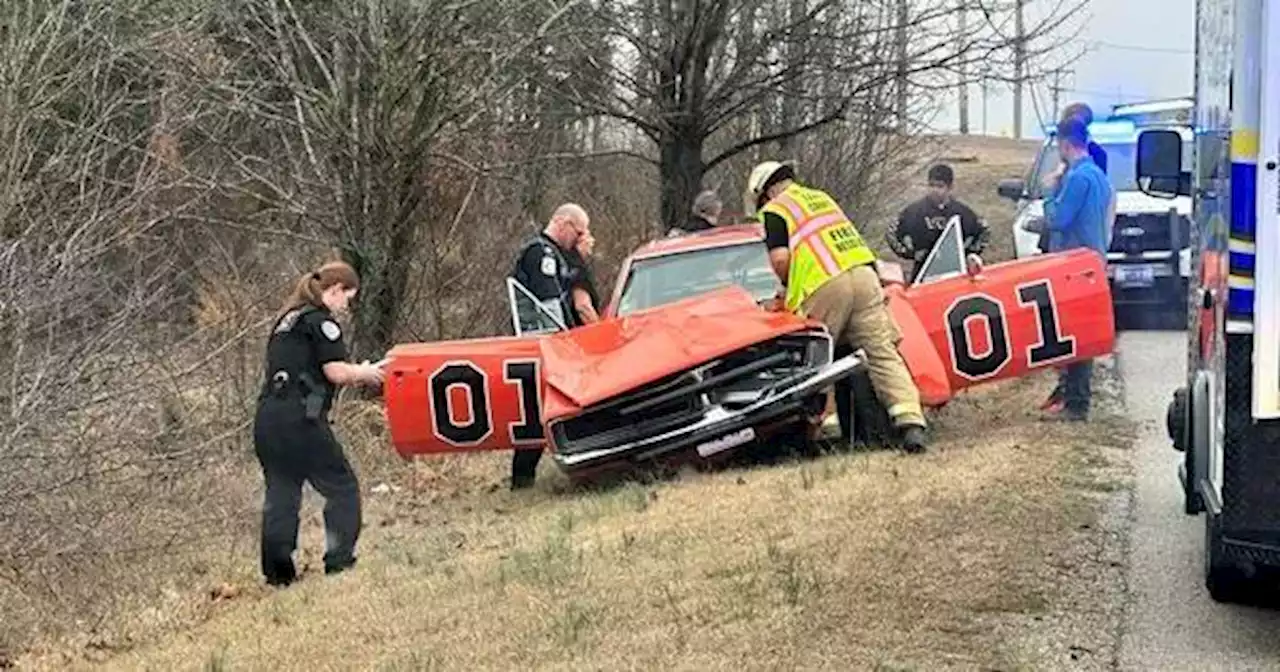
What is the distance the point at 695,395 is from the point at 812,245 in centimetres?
109

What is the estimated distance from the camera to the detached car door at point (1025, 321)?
10438 millimetres

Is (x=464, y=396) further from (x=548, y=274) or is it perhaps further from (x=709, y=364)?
(x=709, y=364)

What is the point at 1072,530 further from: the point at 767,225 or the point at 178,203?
the point at 178,203

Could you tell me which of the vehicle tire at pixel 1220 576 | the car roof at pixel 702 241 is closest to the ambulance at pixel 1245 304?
the vehicle tire at pixel 1220 576

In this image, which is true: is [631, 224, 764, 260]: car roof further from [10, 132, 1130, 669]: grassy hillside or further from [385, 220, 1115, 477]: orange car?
[10, 132, 1130, 669]: grassy hillside

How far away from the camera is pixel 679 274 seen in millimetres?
11859

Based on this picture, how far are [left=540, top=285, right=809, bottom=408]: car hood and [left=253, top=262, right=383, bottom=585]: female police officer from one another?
127 centimetres

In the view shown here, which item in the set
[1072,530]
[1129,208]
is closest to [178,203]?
[1129,208]

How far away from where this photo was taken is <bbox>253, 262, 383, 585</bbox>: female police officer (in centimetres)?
867

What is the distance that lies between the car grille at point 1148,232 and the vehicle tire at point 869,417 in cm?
755

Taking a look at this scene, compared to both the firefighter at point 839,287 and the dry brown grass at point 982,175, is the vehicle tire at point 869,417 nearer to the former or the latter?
the firefighter at point 839,287

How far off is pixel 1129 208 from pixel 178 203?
8.77 m

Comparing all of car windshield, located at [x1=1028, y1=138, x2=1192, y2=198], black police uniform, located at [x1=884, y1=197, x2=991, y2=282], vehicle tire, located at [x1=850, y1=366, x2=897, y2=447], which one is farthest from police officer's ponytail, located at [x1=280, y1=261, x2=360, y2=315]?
car windshield, located at [x1=1028, y1=138, x2=1192, y2=198]

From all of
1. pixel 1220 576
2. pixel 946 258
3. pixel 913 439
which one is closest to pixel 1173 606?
pixel 1220 576
